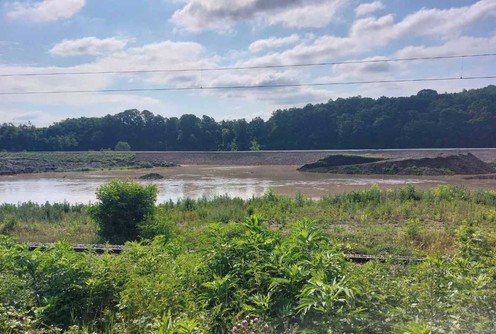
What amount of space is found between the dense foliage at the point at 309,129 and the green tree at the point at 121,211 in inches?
2810

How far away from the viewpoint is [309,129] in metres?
87.0

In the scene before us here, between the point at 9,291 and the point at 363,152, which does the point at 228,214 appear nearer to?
the point at 9,291

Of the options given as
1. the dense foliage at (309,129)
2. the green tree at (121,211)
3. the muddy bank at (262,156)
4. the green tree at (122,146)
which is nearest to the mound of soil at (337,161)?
the muddy bank at (262,156)

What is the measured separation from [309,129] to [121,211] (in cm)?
7736

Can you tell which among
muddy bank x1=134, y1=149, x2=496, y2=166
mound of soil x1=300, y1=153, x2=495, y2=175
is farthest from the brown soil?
muddy bank x1=134, y1=149, x2=496, y2=166

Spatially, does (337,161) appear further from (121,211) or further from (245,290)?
(245,290)

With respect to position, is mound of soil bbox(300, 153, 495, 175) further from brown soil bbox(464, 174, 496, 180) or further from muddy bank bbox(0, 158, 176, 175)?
muddy bank bbox(0, 158, 176, 175)

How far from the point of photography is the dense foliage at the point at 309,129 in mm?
73750

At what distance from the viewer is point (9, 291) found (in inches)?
161

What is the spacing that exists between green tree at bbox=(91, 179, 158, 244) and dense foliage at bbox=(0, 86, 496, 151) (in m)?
71.4

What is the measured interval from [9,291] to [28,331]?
788 millimetres

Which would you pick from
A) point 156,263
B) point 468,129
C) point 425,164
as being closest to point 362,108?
point 468,129

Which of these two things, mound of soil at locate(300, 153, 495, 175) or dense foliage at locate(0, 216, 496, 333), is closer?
dense foliage at locate(0, 216, 496, 333)

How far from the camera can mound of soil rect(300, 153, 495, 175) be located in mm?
44375
